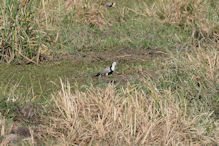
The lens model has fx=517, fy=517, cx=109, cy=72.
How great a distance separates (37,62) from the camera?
8.19 meters

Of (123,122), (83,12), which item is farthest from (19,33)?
(123,122)

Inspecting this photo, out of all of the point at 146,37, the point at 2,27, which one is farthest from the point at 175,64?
the point at 146,37

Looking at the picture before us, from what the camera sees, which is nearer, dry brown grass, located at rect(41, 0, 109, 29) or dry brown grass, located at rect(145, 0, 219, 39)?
dry brown grass, located at rect(145, 0, 219, 39)

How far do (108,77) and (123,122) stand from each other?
2858 mm

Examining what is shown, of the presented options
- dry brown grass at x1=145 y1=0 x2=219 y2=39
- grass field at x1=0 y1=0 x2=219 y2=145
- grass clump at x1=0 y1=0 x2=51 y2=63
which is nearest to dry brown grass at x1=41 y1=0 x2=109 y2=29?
grass field at x1=0 y1=0 x2=219 y2=145

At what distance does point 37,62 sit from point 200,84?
10.8ft

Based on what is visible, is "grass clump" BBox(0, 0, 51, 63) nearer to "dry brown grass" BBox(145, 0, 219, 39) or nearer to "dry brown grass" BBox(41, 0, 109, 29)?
"dry brown grass" BBox(41, 0, 109, 29)

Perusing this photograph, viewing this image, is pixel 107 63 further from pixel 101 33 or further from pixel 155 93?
pixel 155 93

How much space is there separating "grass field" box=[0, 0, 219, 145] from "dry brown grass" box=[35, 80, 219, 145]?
0.03ft

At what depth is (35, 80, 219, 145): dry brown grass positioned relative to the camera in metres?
4.56

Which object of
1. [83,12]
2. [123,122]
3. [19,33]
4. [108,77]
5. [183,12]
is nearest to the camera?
[123,122]

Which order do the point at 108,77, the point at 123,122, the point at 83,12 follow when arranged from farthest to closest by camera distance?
the point at 83,12 < the point at 108,77 < the point at 123,122

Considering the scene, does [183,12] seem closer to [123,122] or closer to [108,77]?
[108,77]

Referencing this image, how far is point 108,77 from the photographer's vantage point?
7.55 metres
